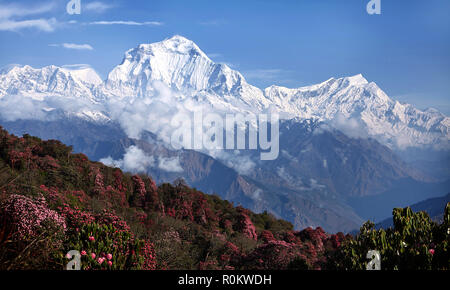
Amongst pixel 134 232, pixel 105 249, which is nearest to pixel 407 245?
pixel 105 249

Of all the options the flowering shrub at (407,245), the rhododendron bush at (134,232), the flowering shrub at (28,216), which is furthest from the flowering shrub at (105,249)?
the flowering shrub at (407,245)

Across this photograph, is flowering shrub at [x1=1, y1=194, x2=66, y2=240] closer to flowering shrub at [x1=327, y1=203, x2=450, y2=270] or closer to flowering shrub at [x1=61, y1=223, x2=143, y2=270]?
flowering shrub at [x1=61, y1=223, x2=143, y2=270]

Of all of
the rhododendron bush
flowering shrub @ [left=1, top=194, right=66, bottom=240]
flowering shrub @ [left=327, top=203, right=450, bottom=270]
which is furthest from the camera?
flowering shrub @ [left=1, top=194, right=66, bottom=240]

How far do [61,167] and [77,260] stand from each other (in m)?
23.5

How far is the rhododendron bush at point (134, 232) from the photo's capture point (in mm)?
8672

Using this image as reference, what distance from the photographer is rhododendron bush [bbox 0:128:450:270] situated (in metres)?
8.67

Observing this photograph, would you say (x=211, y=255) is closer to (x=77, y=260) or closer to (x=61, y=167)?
(x=77, y=260)

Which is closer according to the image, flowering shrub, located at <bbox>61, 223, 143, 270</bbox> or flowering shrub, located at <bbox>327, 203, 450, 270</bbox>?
flowering shrub, located at <bbox>327, 203, 450, 270</bbox>

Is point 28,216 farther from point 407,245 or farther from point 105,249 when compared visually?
point 407,245

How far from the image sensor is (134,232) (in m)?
19.0

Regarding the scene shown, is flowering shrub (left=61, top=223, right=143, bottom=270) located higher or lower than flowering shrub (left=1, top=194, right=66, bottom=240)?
lower

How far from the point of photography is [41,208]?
13.0m

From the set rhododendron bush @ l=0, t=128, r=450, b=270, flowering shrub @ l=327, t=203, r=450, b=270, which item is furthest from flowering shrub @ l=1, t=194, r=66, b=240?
flowering shrub @ l=327, t=203, r=450, b=270
